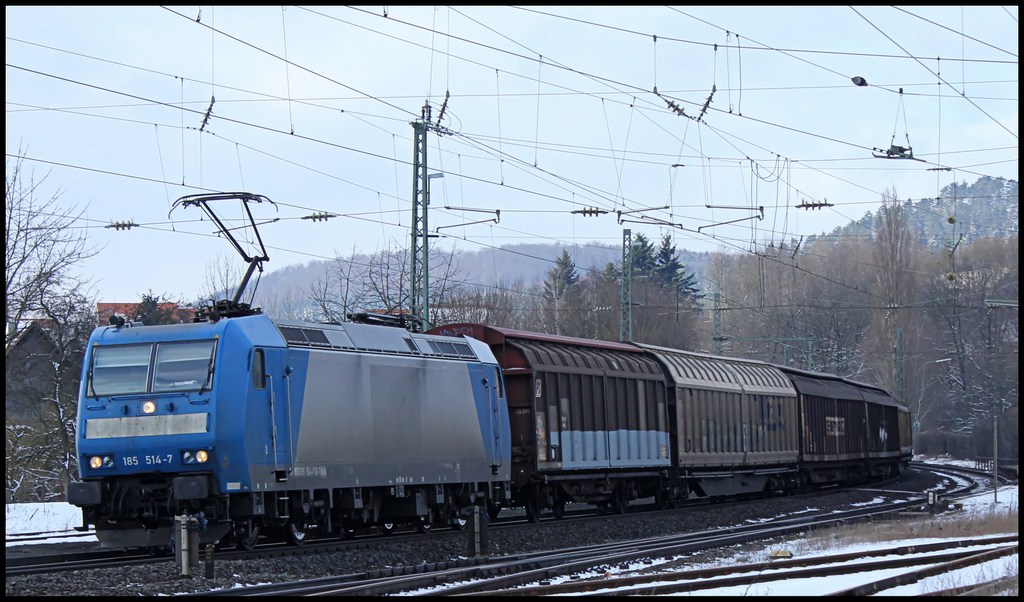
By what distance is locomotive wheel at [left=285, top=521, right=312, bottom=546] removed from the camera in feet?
55.7

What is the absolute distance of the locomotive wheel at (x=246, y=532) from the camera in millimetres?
16016

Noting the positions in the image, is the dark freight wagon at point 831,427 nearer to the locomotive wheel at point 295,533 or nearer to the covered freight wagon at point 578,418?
the covered freight wagon at point 578,418

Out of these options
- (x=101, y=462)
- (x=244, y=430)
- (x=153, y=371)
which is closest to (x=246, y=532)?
(x=244, y=430)

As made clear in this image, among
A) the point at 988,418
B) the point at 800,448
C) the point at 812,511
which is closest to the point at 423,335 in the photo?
the point at 812,511

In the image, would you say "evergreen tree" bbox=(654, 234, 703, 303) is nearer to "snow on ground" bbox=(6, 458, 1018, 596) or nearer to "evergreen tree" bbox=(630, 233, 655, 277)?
"evergreen tree" bbox=(630, 233, 655, 277)

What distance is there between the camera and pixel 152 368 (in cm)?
1591

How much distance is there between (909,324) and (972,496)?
50.1 m

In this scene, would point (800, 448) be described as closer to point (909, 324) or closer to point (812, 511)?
point (812, 511)

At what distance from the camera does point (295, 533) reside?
17.1 meters

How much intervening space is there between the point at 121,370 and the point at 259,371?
1875mm

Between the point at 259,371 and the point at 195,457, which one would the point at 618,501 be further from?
the point at 195,457

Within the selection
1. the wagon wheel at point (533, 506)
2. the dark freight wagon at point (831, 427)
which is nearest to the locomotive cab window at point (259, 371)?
the wagon wheel at point (533, 506)

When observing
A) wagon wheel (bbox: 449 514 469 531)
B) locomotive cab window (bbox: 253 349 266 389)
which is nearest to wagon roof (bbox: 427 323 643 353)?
wagon wheel (bbox: 449 514 469 531)

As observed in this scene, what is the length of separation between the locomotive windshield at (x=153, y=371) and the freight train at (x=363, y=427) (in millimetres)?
19
